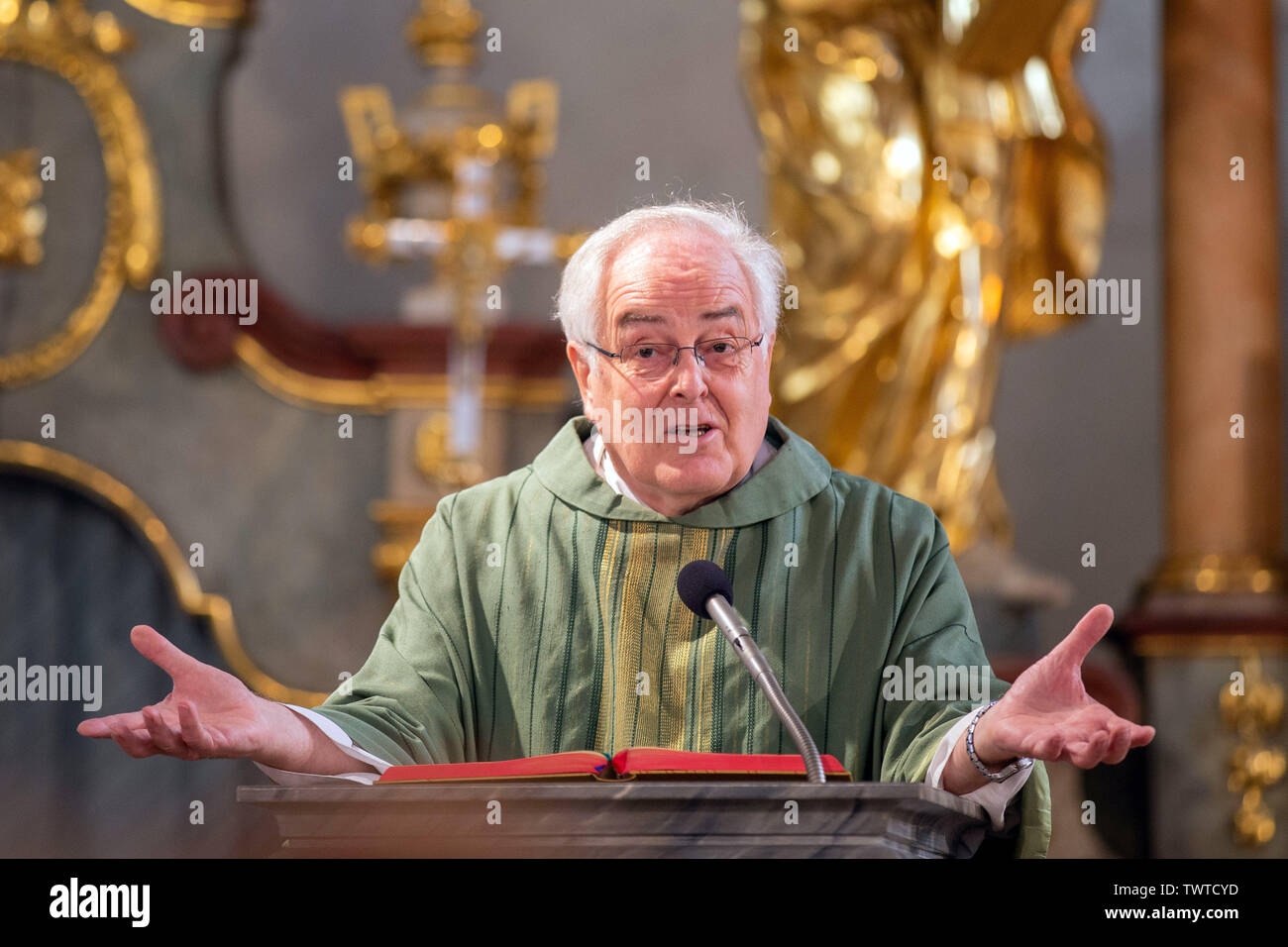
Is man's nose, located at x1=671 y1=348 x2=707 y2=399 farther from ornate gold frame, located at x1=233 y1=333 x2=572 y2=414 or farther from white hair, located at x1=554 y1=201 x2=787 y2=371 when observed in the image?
ornate gold frame, located at x1=233 y1=333 x2=572 y2=414

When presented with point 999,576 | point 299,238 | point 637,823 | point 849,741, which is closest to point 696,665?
point 849,741

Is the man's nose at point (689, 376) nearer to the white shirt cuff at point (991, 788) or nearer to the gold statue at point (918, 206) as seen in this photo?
the white shirt cuff at point (991, 788)

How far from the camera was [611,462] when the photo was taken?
299 cm

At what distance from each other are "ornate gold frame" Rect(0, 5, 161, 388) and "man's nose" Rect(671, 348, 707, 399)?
13.9 ft

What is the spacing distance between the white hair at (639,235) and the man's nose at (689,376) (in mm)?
110

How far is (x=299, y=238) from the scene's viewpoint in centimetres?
754

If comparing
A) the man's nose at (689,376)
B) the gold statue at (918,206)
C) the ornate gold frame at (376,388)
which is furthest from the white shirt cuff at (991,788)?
the ornate gold frame at (376,388)

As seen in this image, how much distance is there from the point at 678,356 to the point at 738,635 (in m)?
0.56

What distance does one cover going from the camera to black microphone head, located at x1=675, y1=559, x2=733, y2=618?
8.00 ft

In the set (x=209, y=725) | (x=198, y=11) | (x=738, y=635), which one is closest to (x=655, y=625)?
(x=738, y=635)

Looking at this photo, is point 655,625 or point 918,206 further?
point 918,206

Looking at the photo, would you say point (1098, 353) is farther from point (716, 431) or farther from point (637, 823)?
point (637, 823)

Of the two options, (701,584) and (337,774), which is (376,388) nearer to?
(337,774)

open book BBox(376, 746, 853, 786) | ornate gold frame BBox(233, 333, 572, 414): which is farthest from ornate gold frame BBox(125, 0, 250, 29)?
open book BBox(376, 746, 853, 786)
